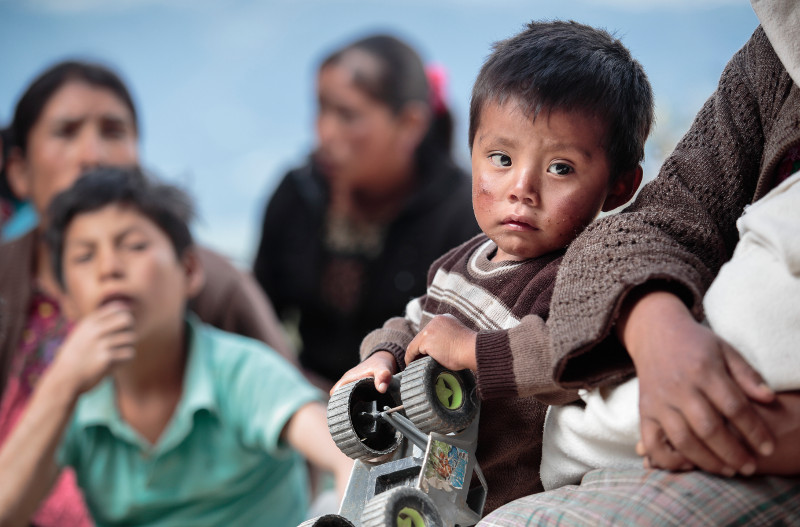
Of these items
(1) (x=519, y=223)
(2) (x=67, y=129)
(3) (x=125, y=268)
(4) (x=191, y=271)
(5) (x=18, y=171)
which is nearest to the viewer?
(1) (x=519, y=223)

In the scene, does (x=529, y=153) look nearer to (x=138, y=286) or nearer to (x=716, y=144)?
(x=716, y=144)

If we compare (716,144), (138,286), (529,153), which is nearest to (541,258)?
(529,153)

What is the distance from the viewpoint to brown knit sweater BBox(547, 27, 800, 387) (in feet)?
2.53

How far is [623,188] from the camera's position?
0.99 metres

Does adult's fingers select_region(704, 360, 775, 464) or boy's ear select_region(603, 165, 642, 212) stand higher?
boy's ear select_region(603, 165, 642, 212)

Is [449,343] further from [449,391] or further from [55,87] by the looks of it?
A: [55,87]

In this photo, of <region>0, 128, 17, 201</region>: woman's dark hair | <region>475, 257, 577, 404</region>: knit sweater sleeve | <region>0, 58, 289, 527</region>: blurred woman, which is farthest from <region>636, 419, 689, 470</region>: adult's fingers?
<region>0, 128, 17, 201</region>: woman's dark hair

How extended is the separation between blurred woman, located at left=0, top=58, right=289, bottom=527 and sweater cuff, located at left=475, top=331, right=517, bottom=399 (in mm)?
1601

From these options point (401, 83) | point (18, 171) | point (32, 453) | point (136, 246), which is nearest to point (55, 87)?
point (18, 171)

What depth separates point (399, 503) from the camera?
32.5 inches

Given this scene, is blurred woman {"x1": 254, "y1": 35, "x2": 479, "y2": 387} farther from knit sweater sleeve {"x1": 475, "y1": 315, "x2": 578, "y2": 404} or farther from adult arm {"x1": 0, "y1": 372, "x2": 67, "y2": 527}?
knit sweater sleeve {"x1": 475, "y1": 315, "x2": 578, "y2": 404}

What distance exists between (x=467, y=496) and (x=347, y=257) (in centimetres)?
233

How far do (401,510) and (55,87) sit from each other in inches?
80.5

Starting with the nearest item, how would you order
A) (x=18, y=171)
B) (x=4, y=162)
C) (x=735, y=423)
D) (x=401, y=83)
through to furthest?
(x=735, y=423)
(x=18, y=171)
(x=4, y=162)
(x=401, y=83)
